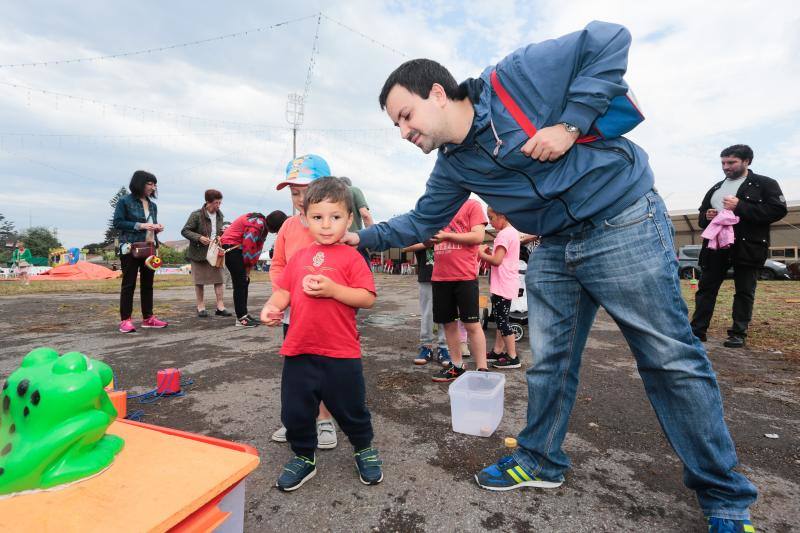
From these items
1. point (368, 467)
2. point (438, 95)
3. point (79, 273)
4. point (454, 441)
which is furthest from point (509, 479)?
point (79, 273)

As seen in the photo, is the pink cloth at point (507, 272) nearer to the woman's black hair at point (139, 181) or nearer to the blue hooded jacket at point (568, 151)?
the blue hooded jacket at point (568, 151)

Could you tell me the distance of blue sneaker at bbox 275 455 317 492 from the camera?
191 centimetres

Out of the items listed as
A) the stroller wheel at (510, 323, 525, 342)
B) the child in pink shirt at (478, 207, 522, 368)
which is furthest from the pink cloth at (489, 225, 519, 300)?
the stroller wheel at (510, 323, 525, 342)

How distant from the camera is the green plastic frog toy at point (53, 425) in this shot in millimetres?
1227

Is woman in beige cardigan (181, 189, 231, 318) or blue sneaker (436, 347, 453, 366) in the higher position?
woman in beige cardigan (181, 189, 231, 318)

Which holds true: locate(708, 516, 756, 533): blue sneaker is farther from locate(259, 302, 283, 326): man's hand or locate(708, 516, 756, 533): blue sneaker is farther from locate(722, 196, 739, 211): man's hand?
locate(722, 196, 739, 211): man's hand

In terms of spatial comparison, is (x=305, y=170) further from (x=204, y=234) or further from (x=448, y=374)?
(x=204, y=234)

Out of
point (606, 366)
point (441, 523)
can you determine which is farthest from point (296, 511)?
point (606, 366)

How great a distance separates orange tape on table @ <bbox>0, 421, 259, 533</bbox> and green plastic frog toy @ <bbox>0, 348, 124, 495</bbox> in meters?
0.05

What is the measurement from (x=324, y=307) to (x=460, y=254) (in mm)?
1910

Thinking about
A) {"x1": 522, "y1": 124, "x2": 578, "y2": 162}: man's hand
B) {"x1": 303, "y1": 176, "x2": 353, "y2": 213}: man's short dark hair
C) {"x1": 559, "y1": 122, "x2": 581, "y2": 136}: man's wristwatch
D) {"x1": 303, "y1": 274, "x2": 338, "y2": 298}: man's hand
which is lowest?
{"x1": 303, "y1": 274, "x2": 338, "y2": 298}: man's hand

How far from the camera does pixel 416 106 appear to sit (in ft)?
5.74

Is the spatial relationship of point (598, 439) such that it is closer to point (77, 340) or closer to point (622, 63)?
point (622, 63)

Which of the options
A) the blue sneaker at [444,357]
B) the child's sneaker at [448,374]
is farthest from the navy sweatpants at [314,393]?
the blue sneaker at [444,357]
